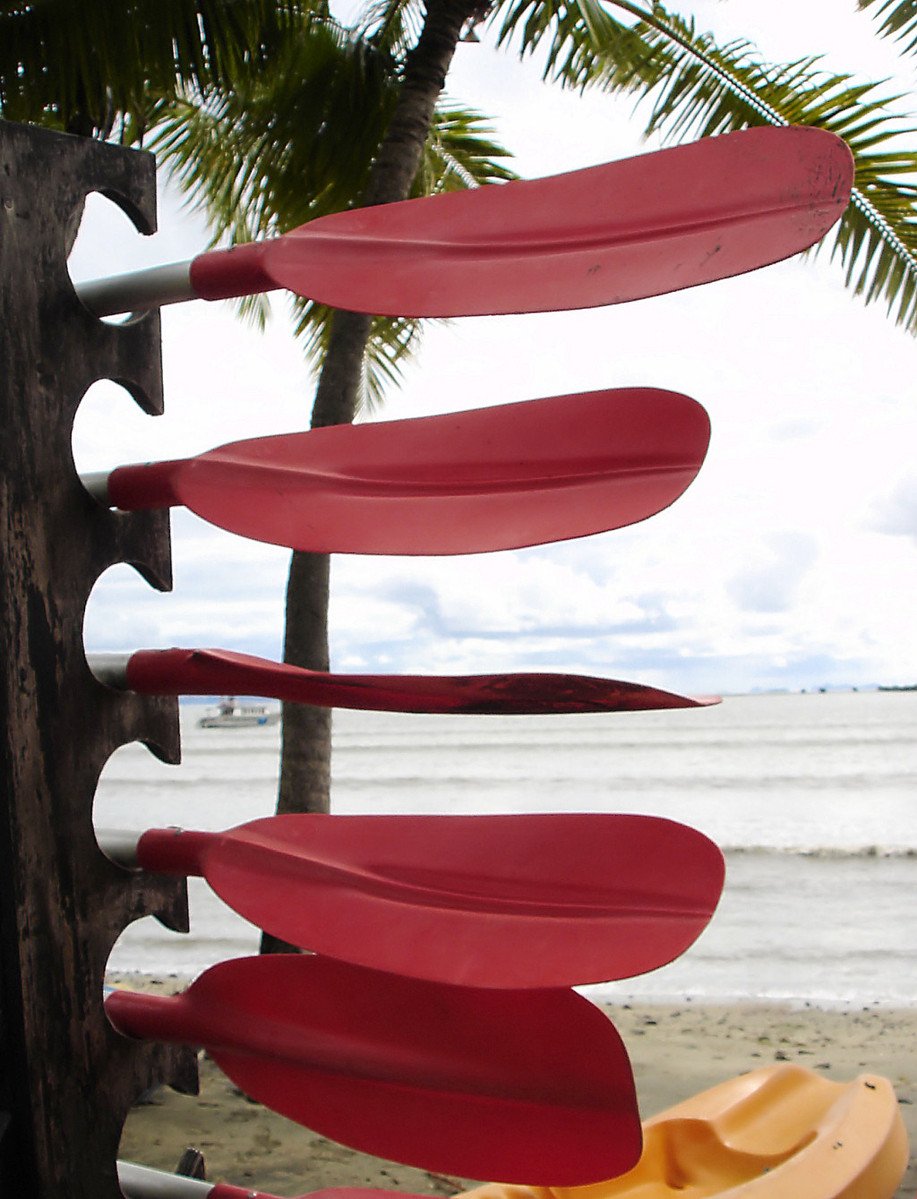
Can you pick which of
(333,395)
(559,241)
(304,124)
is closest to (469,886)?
(559,241)

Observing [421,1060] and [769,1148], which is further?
[769,1148]

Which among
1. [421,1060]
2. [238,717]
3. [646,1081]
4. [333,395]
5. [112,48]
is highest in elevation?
[112,48]

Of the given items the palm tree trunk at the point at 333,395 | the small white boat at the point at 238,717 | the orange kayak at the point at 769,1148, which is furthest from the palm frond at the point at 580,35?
the small white boat at the point at 238,717

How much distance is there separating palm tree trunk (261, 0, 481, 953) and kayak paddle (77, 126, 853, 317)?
394 centimetres

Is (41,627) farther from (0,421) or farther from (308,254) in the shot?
(308,254)

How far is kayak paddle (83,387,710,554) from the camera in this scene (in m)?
0.73

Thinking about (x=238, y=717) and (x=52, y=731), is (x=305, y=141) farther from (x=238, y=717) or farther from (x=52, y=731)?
(x=238, y=717)

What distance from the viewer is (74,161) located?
2.56 feet

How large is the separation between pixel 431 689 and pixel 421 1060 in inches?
10.0

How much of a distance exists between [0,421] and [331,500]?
0.23m

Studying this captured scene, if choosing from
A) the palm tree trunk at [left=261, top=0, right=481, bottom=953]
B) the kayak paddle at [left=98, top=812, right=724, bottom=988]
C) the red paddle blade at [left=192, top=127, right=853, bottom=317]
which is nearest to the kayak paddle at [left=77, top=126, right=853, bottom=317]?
the red paddle blade at [left=192, top=127, right=853, bottom=317]

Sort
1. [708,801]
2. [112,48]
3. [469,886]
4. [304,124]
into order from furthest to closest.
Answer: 1. [708,801]
2. [304,124]
3. [112,48]
4. [469,886]

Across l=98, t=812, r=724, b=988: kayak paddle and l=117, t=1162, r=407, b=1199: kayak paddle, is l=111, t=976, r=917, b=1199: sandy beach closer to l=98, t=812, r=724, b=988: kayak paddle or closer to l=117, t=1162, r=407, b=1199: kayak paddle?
l=117, t=1162, r=407, b=1199: kayak paddle

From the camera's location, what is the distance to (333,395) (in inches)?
196
